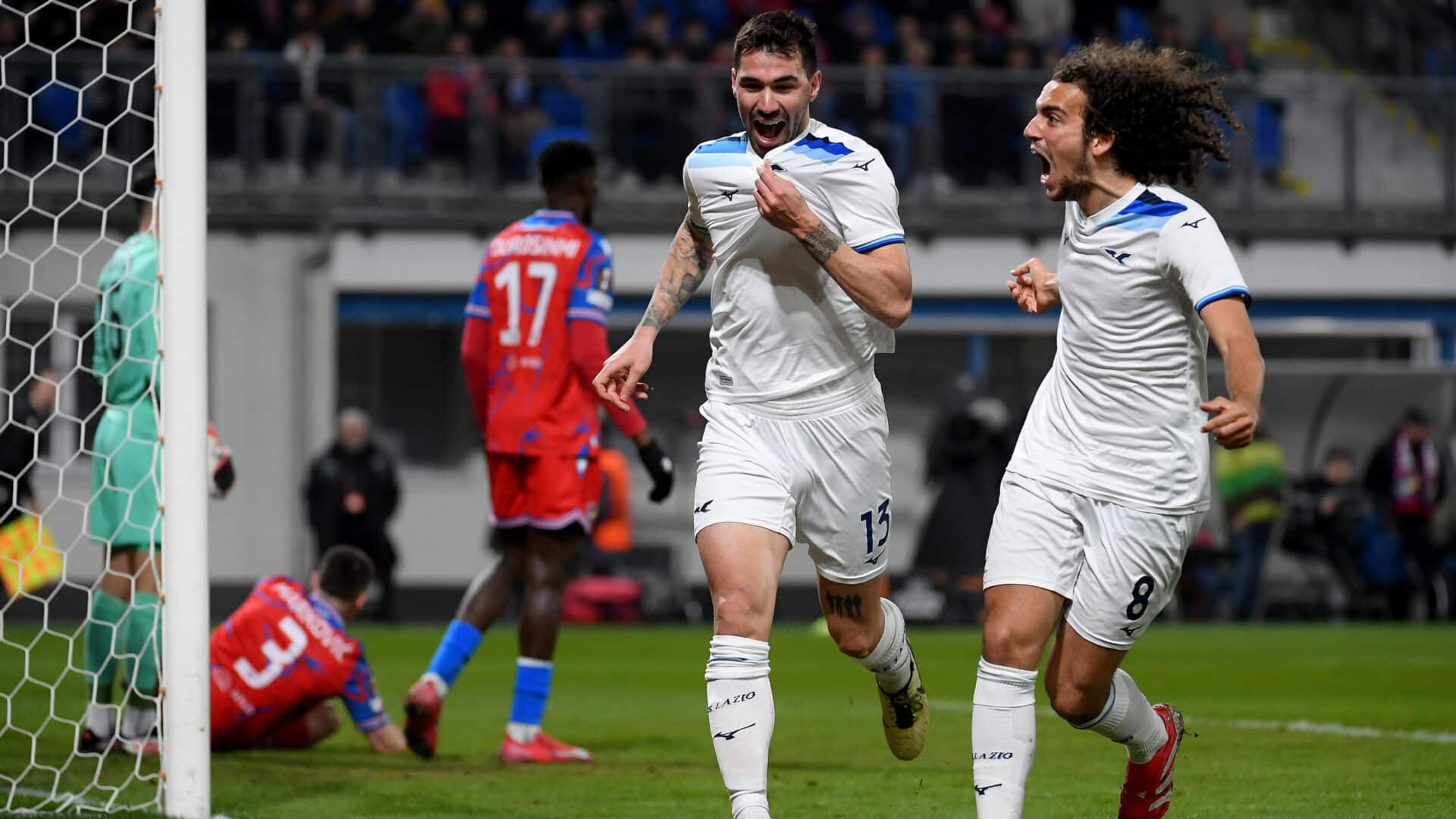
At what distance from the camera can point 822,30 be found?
22234mm

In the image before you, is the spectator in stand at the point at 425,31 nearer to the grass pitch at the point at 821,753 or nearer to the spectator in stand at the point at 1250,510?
the grass pitch at the point at 821,753

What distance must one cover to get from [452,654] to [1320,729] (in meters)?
3.99

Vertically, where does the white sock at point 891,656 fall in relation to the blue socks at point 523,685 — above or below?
above

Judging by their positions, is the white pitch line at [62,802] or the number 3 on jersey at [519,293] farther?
the number 3 on jersey at [519,293]

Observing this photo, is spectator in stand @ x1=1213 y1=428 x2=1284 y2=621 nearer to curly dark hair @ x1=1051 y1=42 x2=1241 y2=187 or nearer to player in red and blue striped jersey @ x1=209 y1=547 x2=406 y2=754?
player in red and blue striped jersey @ x1=209 y1=547 x2=406 y2=754

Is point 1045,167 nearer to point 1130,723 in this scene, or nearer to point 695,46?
point 1130,723

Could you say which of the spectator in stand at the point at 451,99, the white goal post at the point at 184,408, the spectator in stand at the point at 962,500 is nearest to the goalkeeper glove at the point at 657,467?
the white goal post at the point at 184,408

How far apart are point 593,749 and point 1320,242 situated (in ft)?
50.9

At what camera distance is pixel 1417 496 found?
58.2 ft

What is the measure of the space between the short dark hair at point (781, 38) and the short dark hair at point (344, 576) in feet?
10.6

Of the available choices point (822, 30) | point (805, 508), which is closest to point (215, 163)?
point (822, 30)

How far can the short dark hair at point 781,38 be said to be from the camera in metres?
5.12

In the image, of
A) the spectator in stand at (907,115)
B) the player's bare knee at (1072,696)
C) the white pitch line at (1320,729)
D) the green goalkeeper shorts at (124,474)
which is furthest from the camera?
the spectator in stand at (907,115)

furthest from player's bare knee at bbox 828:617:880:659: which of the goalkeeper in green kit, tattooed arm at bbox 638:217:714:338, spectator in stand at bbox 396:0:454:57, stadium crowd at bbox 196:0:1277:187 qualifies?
spectator in stand at bbox 396:0:454:57
